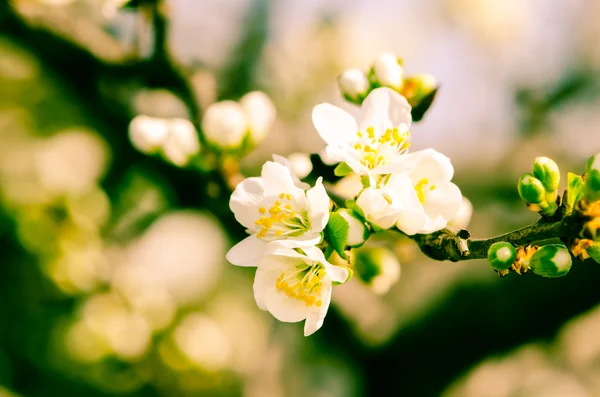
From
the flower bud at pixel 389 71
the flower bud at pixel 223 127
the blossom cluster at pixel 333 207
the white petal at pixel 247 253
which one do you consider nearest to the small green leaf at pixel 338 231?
the blossom cluster at pixel 333 207

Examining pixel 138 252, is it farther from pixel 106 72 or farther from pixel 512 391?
pixel 512 391

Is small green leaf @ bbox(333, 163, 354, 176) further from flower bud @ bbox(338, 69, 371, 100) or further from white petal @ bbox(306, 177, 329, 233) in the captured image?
flower bud @ bbox(338, 69, 371, 100)

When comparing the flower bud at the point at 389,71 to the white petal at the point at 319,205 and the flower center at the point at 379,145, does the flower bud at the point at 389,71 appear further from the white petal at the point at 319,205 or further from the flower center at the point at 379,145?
the white petal at the point at 319,205

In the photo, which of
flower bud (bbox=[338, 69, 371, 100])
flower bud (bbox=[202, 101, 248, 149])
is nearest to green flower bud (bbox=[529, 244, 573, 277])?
flower bud (bbox=[338, 69, 371, 100])

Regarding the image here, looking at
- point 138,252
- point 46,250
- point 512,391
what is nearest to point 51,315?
point 138,252

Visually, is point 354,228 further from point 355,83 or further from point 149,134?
point 149,134

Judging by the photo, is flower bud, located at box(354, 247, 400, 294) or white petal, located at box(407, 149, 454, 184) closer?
white petal, located at box(407, 149, 454, 184)
